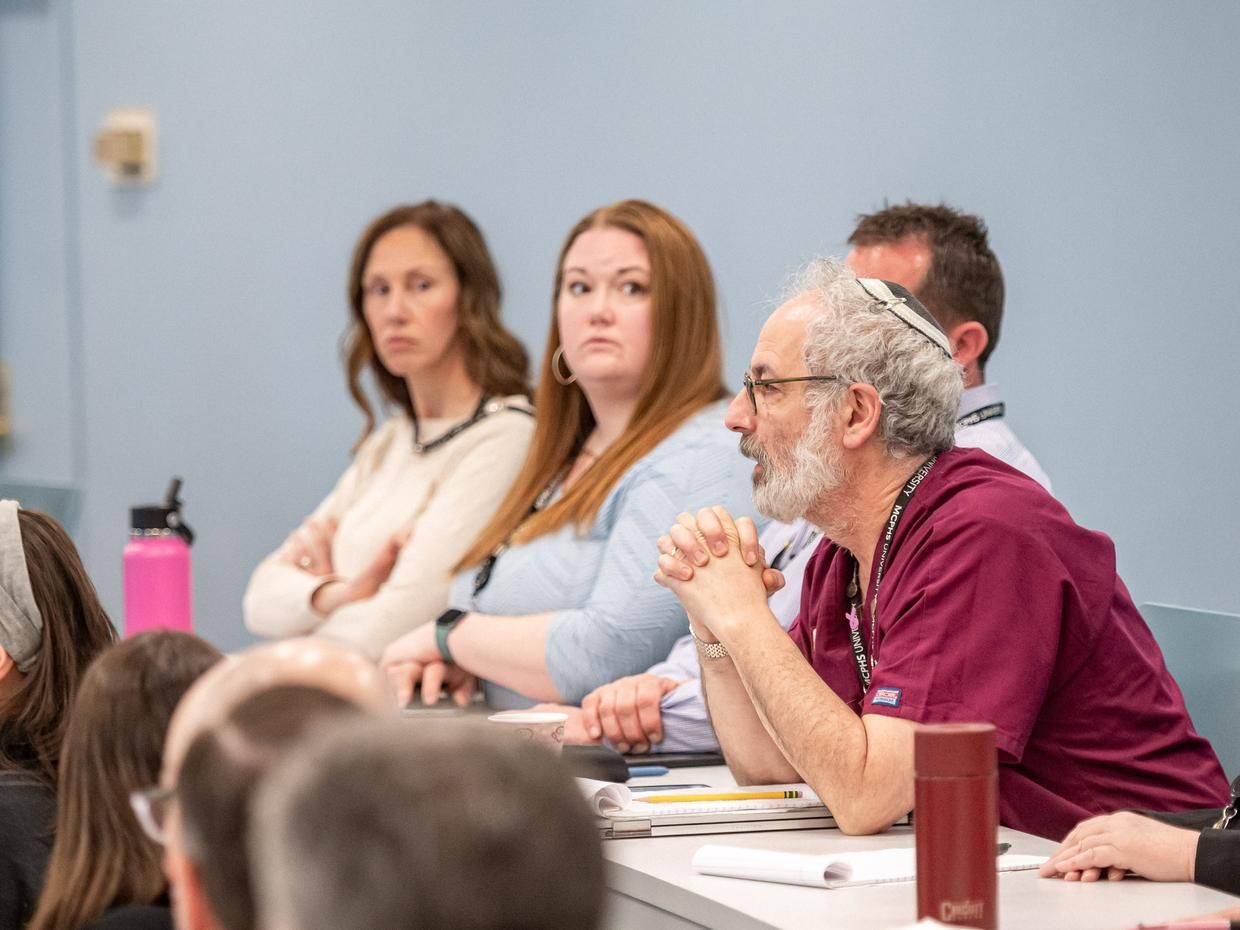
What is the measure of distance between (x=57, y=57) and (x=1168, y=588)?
404cm

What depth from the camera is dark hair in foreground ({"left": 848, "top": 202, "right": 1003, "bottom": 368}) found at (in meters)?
2.76

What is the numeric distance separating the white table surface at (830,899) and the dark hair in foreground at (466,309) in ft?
6.60

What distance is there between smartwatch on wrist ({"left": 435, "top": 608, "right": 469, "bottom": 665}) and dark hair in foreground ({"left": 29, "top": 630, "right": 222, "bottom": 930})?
1.65 meters

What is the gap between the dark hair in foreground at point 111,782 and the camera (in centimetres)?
125

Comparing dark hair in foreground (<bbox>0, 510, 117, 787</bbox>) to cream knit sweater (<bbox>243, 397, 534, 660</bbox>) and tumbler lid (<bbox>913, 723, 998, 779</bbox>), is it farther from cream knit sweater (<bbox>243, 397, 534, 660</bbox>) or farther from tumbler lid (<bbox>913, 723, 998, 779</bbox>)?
cream knit sweater (<bbox>243, 397, 534, 660</bbox>)

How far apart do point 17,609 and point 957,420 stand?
1.33m

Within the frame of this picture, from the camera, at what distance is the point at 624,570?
2758 millimetres

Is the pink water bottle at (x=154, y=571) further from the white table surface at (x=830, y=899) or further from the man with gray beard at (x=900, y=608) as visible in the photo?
the white table surface at (x=830, y=899)

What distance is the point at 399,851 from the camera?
0.63 meters

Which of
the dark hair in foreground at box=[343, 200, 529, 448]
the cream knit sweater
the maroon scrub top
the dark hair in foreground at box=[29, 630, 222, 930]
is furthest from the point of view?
the dark hair in foreground at box=[343, 200, 529, 448]

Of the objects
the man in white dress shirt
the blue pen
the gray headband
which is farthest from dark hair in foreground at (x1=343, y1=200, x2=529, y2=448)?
the gray headband

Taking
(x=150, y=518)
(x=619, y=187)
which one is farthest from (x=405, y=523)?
(x=619, y=187)

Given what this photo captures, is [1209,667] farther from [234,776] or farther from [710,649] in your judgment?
[234,776]

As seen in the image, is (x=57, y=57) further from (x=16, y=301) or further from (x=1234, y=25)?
(x=1234, y=25)
